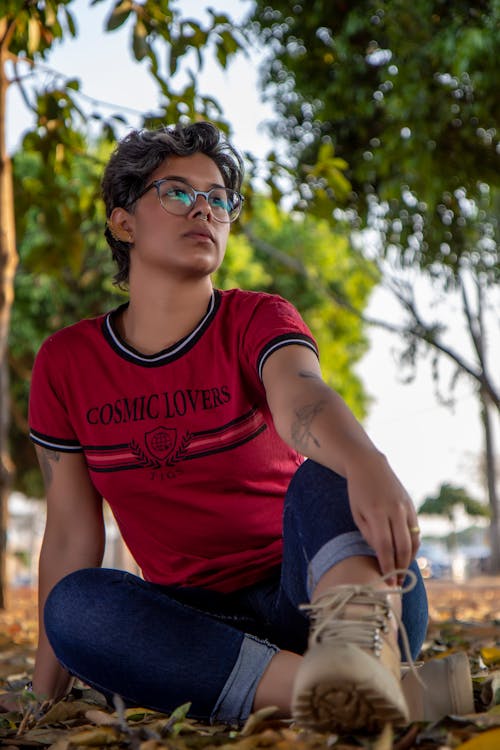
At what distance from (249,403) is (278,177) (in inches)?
108

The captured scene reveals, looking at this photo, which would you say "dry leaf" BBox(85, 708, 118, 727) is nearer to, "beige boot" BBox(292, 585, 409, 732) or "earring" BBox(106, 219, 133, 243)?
"beige boot" BBox(292, 585, 409, 732)

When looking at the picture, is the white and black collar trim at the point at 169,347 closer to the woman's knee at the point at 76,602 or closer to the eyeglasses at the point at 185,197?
the eyeglasses at the point at 185,197

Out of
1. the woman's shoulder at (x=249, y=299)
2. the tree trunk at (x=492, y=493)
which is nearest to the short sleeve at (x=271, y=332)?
the woman's shoulder at (x=249, y=299)

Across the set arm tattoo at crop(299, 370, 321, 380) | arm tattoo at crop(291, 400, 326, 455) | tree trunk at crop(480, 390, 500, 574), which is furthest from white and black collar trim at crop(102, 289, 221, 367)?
tree trunk at crop(480, 390, 500, 574)

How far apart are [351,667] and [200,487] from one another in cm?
89

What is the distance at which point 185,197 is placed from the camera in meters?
2.52

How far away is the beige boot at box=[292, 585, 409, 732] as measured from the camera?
1526 millimetres

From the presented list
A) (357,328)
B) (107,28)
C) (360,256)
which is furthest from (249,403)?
(357,328)

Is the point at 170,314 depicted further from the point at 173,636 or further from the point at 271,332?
the point at 173,636

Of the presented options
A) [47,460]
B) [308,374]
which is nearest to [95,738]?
[308,374]

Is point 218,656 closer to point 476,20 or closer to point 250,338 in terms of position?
point 250,338

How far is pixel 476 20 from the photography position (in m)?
6.38

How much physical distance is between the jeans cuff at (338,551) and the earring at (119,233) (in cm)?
121

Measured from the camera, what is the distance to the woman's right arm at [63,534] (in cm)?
244
